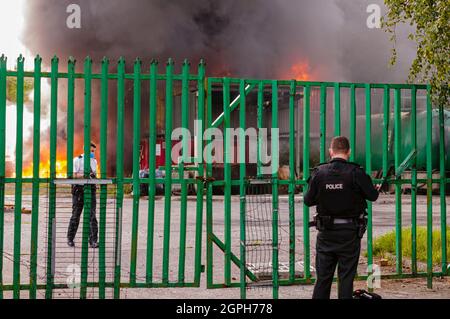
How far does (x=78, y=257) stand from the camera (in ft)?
26.8

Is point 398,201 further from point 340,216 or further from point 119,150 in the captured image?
point 119,150

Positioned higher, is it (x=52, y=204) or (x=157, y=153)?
(x=157, y=153)

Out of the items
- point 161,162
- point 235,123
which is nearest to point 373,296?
point 161,162

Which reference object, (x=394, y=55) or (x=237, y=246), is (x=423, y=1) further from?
(x=237, y=246)

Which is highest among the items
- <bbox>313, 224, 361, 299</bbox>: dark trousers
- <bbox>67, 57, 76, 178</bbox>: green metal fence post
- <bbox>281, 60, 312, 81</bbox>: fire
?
<bbox>281, 60, 312, 81</bbox>: fire

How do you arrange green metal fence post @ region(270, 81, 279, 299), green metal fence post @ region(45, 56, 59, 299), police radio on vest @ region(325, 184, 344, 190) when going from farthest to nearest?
green metal fence post @ region(270, 81, 279, 299)
green metal fence post @ region(45, 56, 59, 299)
police radio on vest @ region(325, 184, 344, 190)

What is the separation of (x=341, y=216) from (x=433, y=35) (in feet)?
8.41

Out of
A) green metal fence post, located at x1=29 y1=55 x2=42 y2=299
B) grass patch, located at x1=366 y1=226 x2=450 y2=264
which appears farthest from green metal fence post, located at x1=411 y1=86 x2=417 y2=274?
green metal fence post, located at x1=29 y1=55 x2=42 y2=299

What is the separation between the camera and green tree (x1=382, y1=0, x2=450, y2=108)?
654 cm

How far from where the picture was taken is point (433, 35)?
655 centimetres

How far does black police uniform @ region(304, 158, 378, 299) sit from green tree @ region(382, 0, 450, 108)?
2.22 m

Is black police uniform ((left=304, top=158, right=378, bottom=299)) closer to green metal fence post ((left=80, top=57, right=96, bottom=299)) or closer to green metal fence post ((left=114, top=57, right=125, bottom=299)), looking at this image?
green metal fence post ((left=114, top=57, right=125, bottom=299))

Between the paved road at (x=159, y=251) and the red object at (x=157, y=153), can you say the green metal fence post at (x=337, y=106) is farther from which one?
the red object at (x=157, y=153)

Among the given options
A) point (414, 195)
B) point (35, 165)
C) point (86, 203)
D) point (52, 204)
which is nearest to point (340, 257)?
point (414, 195)
